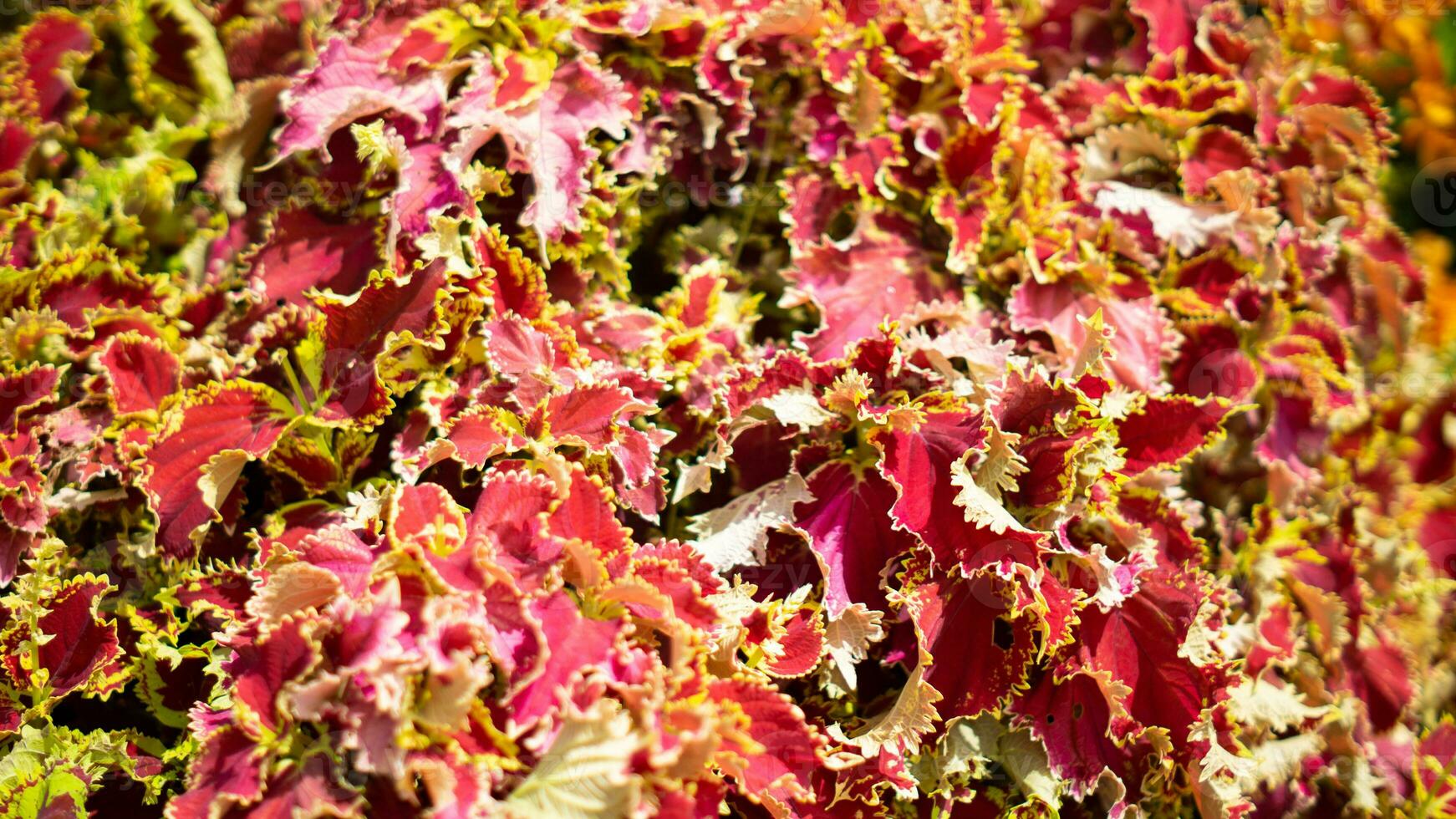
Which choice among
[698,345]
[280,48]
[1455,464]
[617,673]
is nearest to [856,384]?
[698,345]

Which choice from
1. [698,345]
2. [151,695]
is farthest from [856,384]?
[151,695]

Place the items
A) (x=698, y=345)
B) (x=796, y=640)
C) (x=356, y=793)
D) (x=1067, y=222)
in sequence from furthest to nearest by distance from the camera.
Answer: (x=1067, y=222)
(x=698, y=345)
(x=796, y=640)
(x=356, y=793)

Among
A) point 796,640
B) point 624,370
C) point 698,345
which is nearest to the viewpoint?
point 796,640

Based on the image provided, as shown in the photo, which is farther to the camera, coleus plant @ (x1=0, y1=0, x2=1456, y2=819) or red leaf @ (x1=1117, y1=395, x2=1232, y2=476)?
red leaf @ (x1=1117, y1=395, x2=1232, y2=476)

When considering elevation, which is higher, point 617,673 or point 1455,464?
point 617,673

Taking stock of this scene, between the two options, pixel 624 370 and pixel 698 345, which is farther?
pixel 698 345

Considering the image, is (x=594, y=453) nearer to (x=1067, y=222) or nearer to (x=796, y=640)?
(x=796, y=640)

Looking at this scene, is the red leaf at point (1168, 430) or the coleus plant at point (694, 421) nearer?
the coleus plant at point (694, 421)

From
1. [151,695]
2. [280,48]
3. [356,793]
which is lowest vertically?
[151,695]
